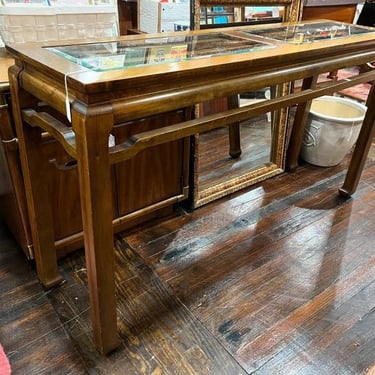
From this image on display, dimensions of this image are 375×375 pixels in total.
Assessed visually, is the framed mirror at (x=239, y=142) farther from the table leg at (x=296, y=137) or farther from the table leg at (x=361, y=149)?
the table leg at (x=361, y=149)

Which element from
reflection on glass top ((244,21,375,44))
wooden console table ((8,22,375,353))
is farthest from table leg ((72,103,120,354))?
reflection on glass top ((244,21,375,44))

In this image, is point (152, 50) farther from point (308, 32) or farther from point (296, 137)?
point (296, 137)

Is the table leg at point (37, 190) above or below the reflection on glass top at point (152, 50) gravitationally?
below

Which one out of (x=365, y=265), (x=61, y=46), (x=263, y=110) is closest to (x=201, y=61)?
(x=263, y=110)

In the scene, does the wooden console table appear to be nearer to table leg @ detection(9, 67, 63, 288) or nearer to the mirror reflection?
table leg @ detection(9, 67, 63, 288)

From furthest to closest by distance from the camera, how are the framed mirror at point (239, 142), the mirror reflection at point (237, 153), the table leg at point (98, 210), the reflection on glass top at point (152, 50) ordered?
the mirror reflection at point (237, 153) → the framed mirror at point (239, 142) → the reflection on glass top at point (152, 50) → the table leg at point (98, 210)

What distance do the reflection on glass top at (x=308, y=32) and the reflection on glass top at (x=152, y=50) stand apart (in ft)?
0.50

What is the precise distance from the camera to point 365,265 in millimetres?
1612

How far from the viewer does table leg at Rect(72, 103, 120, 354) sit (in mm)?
801

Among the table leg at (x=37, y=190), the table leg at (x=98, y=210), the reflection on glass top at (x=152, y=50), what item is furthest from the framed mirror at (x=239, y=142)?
the table leg at (x=98, y=210)

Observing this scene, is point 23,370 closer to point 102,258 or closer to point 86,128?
point 102,258

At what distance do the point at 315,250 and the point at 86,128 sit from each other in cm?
128

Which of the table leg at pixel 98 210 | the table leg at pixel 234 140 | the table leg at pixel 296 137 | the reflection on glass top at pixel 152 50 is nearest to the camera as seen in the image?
the table leg at pixel 98 210

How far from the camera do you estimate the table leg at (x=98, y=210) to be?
31.5 inches
